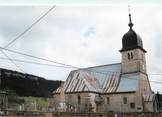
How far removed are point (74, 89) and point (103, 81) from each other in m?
2.74

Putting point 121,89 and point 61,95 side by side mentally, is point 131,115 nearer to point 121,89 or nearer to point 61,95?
point 121,89

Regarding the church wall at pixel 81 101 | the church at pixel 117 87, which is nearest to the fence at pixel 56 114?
the church at pixel 117 87

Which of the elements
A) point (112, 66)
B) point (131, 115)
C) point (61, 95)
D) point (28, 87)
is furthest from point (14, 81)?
point (131, 115)

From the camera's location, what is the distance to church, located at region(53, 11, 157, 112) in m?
23.2

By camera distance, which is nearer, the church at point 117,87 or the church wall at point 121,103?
the church wall at point 121,103

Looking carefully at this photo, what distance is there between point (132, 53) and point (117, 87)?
316cm

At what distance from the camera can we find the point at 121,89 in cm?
2386

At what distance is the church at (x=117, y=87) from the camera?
23.2m

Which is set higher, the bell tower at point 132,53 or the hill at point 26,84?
the bell tower at point 132,53

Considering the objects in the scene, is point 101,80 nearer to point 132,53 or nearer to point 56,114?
point 132,53

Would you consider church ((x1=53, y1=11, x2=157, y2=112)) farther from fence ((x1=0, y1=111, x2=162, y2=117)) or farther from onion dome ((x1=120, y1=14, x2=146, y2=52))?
fence ((x1=0, y1=111, x2=162, y2=117))

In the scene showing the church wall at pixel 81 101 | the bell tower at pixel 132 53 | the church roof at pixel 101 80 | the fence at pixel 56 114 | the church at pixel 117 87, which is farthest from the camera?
the bell tower at pixel 132 53

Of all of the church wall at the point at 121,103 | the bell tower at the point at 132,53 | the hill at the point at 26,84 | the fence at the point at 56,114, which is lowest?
the fence at the point at 56,114

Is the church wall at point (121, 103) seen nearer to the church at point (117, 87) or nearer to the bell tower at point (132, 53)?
the church at point (117, 87)
